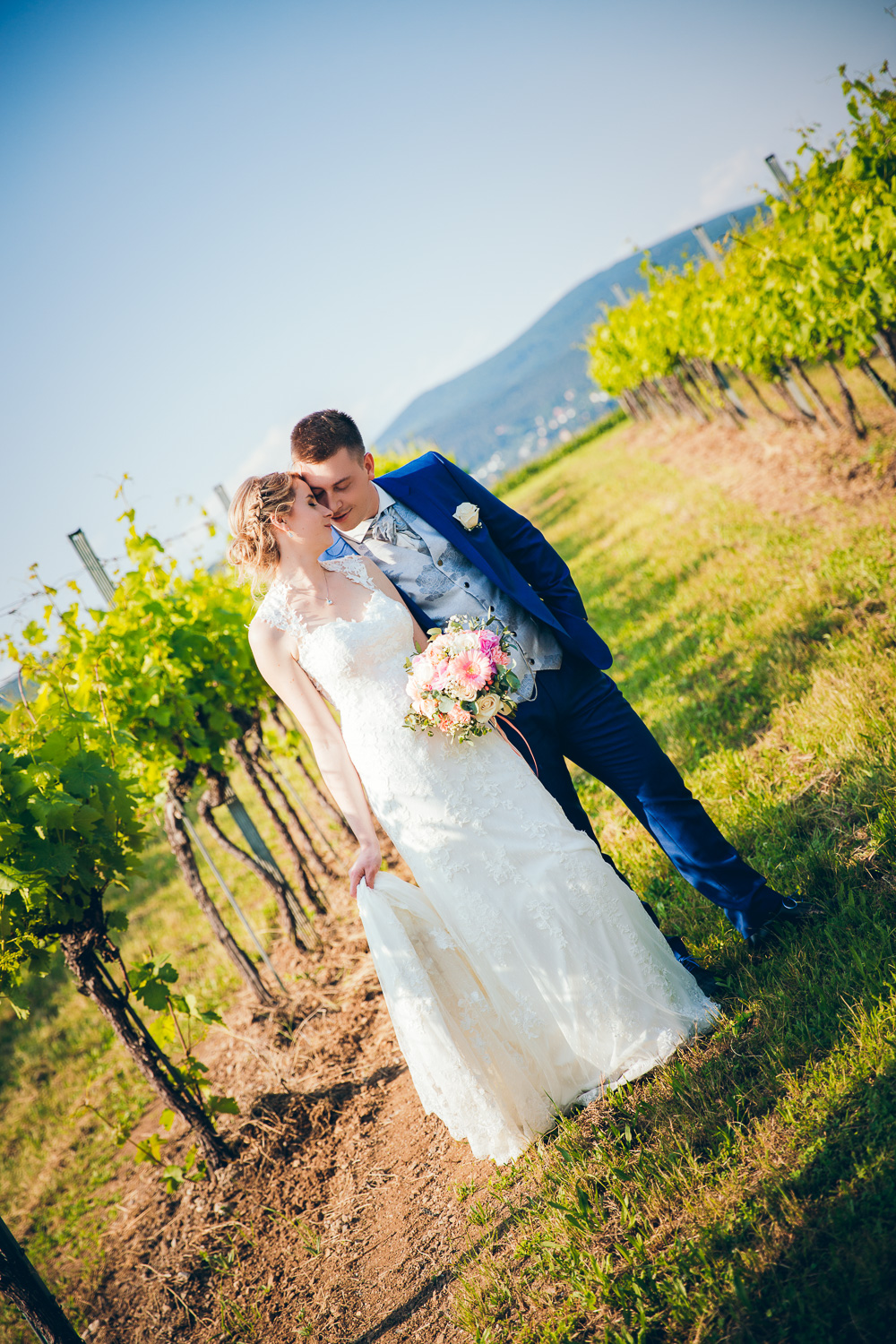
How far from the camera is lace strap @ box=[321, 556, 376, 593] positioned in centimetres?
290

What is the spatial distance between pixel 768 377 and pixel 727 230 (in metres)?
2.11

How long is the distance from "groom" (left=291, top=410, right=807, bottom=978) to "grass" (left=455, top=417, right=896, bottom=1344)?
33 centimetres

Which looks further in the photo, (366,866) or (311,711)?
(311,711)

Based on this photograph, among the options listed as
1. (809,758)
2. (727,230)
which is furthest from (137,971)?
(727,230)

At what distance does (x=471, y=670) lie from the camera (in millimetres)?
2518

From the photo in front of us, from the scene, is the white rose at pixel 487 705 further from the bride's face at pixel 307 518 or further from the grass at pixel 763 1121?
the grass at pixel 763 1121

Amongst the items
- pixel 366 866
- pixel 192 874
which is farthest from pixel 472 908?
pixel 192 874

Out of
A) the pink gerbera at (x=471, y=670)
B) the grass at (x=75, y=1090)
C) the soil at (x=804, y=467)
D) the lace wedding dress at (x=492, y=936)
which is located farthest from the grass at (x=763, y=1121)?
the soil at (x=804, y=467)

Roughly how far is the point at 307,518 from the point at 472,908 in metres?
1.58

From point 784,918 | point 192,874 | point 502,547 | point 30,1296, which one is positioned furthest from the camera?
point 192,874

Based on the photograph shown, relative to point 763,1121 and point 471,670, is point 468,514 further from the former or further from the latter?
point 763,1121

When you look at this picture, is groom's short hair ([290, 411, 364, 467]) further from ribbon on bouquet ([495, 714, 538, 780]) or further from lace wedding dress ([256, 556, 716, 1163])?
ribbon on bouquet ([495, 714, 538, 780])

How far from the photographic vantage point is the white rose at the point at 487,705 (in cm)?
258

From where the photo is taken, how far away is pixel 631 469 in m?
18.5
